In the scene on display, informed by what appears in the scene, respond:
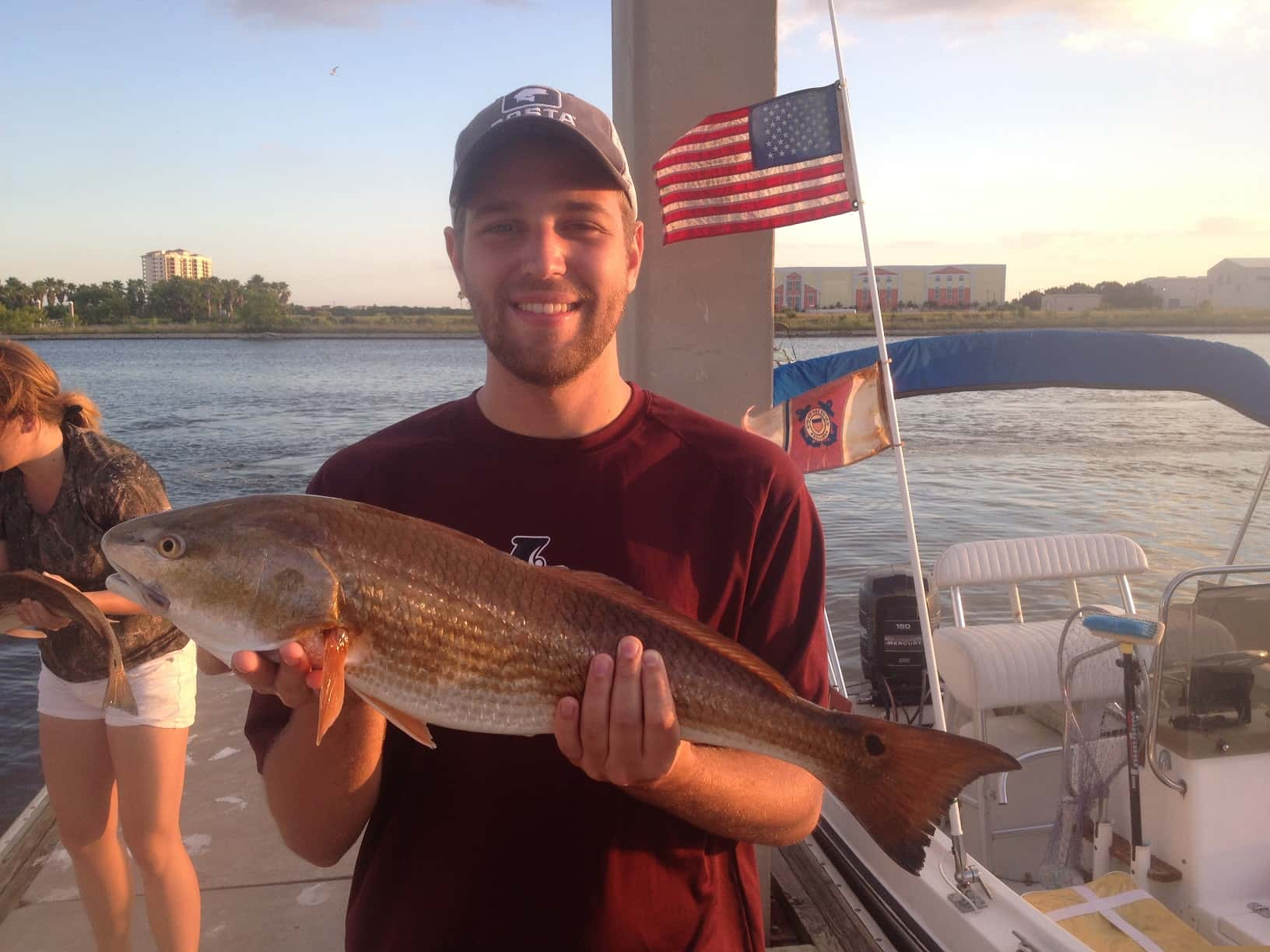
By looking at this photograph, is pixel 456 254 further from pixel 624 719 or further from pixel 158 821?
pixel 158 821

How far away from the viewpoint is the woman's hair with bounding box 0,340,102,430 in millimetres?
4102

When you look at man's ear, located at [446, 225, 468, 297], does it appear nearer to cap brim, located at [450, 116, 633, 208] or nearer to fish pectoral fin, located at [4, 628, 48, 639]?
cap brim, located at [450, 116, 633, 208]

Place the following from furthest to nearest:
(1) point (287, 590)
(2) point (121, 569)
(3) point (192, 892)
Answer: (3) point (192, 892) < (2) point (121, 569) < (1) point (287, 590)

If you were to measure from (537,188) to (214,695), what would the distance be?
629 centimetres

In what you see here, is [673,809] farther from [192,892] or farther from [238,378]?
[238,378]

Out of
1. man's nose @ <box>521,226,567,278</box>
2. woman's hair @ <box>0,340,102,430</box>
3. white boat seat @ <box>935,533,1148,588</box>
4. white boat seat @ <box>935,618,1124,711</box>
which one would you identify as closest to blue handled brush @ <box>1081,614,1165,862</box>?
white boat seat @ <box>935,618,1124,711</box>

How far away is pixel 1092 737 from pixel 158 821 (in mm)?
4797

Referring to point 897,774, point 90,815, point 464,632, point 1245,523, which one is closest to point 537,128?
point 464,632

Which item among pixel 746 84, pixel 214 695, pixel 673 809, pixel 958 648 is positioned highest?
pixel 746 84

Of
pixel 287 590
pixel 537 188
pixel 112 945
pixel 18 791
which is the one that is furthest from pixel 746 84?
pixel 18 791

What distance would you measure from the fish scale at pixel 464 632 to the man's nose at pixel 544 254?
28.0 inches

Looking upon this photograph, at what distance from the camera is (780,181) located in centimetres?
516

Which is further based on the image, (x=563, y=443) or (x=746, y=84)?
(x=746, y=84)

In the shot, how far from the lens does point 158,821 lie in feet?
13.1
